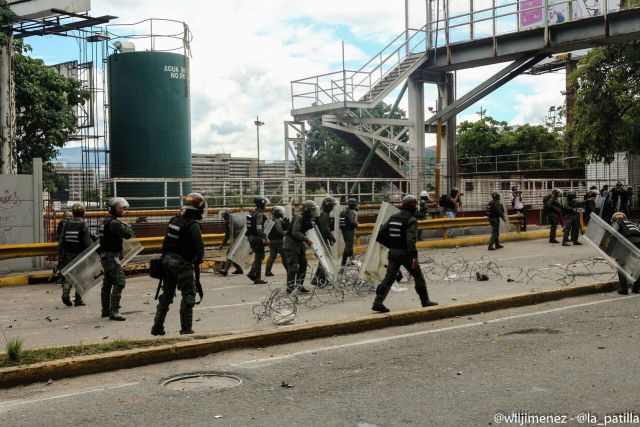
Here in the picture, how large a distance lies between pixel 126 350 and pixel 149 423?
2.08 m

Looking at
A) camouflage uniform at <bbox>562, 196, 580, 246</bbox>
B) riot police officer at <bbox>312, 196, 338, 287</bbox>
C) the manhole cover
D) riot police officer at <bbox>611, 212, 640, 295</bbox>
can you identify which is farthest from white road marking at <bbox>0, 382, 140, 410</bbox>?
camouflage uniform at <bbox>562, 196, 580, 246</bbox>

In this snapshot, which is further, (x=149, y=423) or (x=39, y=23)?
(x=39, y=23)

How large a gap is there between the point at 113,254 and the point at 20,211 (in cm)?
684

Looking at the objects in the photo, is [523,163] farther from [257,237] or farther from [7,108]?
[7,108]

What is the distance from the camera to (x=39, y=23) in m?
18.9

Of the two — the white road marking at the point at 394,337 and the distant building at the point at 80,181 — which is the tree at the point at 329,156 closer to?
the distant building at the point at 80,181

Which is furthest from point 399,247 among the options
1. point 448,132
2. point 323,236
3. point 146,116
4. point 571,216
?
point 448,132

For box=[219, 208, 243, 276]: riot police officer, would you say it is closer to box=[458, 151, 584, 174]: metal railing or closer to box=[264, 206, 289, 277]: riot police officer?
box=[264, 206, 289, 277]: riot police officer

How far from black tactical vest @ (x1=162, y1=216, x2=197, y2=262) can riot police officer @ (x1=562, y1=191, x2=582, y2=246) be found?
14.8 metres

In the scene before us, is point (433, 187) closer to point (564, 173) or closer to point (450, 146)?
point (450, 146)

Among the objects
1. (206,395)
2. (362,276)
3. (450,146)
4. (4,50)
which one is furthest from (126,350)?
(450,146)

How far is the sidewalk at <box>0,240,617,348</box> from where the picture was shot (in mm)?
9148

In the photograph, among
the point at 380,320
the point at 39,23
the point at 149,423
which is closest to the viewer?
the point at 149,423

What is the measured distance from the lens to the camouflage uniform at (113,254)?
9.90 m
